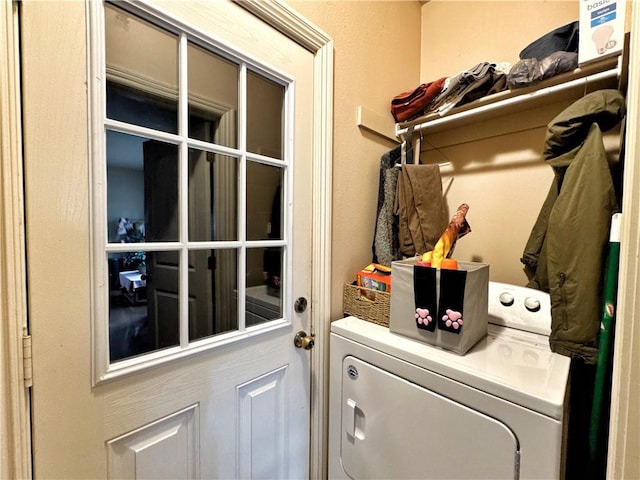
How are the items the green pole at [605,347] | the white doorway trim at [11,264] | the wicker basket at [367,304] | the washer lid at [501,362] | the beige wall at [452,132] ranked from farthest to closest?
the beige wall at [452,132] → the wicker basket at [367,304] → the green pole at [605,347] → the washer lid at [501,362] → the white doorway trim at [11,264]

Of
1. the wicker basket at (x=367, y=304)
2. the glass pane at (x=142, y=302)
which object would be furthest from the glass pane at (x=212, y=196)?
the wicker basket at (x=367, y=304)

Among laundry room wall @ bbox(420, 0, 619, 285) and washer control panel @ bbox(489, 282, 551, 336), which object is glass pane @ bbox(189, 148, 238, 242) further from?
laundry room wall @ bbox(420, 0, 619, 285)

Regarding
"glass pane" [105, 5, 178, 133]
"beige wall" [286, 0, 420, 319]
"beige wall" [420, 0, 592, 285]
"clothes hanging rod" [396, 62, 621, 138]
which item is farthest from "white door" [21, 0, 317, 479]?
"beige wall" [420, 0, 592, 285]

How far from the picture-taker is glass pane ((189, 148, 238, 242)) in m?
0.85

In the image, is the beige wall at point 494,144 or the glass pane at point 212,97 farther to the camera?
the beige wall at point 494,144

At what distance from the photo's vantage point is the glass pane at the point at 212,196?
0.85m

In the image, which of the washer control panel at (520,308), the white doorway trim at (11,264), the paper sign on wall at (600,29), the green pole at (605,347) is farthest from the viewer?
the washer control panel at (520,308)

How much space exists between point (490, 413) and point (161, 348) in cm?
94

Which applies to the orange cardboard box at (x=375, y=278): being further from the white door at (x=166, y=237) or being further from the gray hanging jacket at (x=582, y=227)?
the gray hanging jacket at (x=582, y=227)

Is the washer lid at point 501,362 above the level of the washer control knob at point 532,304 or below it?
below

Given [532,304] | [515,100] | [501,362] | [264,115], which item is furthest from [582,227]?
[264,115]

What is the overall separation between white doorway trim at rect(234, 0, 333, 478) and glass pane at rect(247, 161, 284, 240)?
0.16 meters

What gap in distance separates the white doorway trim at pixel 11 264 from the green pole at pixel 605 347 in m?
1.48

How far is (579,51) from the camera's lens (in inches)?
38.9
